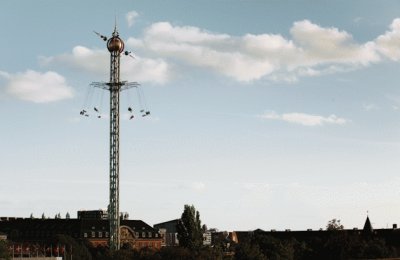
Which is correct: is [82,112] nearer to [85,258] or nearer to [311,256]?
[85,258]

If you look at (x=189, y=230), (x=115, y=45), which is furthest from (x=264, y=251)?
(x=115, y=45)

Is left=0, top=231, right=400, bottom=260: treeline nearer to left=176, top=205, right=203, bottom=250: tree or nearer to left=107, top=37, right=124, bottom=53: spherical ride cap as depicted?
left=176, top=205, right=203, bottom=250: tree

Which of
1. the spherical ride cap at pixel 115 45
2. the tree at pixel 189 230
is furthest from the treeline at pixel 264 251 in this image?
the spherical ride cap at pixel 115 45

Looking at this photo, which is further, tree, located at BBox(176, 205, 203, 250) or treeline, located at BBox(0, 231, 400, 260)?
tree, located at BBox(176, 205, 203, 250)

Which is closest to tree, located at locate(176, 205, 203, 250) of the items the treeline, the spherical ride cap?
the treeline

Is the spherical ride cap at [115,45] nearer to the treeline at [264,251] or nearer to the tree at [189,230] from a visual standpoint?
the tree at [189,230]

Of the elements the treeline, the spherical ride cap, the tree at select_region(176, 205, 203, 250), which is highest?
the spherical ride cap

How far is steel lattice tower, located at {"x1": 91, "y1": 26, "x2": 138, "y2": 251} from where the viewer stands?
456 feet

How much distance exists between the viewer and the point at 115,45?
148125 millimetres

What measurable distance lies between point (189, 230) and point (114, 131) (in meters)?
27.2

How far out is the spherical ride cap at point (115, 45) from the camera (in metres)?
148

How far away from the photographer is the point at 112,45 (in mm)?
148250

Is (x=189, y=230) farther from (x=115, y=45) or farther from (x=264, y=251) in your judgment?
(x=115, y=45)

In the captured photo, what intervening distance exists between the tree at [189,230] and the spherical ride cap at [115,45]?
36045 millimetres
